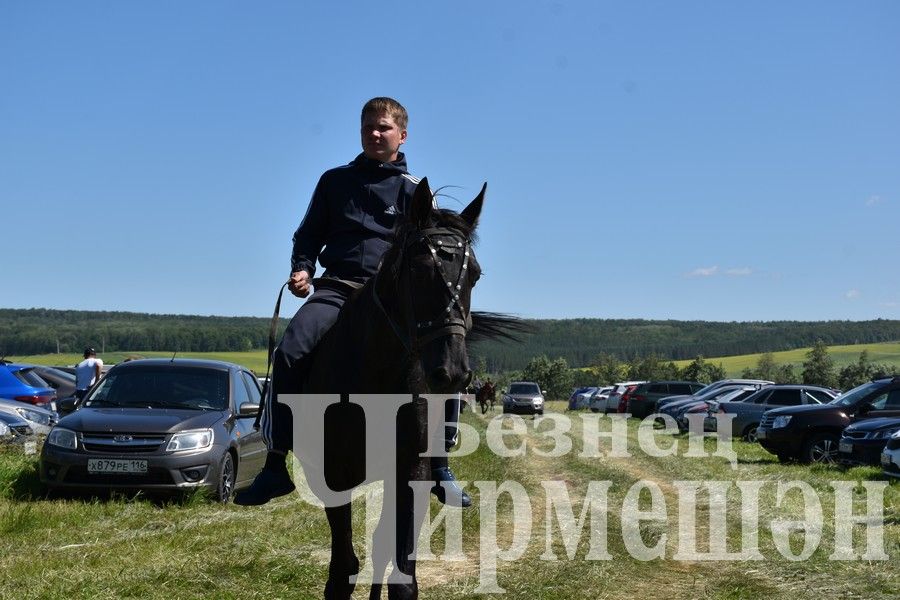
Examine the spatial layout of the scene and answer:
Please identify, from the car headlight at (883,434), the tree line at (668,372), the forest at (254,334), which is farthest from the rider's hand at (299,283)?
the tree line at (668,372)

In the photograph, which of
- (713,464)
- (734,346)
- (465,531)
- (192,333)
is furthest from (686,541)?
(734,346)

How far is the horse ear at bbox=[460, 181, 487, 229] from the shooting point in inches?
185

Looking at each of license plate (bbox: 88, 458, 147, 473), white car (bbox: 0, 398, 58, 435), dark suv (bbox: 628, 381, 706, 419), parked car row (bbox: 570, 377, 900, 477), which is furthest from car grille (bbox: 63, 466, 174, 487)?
dark suv (bbox: 628, 381, 706, 419)

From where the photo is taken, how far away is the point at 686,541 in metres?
8.67

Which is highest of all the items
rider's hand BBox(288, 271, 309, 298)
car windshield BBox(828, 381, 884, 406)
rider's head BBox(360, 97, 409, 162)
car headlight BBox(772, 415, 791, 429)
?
rider's head BBox(360, 97, 409, 162)

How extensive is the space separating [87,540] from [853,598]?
19.8 feet

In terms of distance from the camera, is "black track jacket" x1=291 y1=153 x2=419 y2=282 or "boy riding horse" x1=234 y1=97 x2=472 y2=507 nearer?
"boy riding horse" x1=234 y1=97 x2=472 y2=507

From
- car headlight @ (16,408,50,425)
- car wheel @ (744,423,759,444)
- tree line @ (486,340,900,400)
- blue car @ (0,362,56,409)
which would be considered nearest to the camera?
car headlight @ (16,408,50,425)

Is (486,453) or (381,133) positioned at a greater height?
(381,133)

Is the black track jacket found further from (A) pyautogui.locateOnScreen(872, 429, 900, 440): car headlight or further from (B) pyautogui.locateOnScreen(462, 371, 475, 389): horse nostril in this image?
(A) pyautogui.locateOnScreen(872, 429, 900, 440): car headlight

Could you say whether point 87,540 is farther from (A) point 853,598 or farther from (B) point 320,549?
(A) point 853,598

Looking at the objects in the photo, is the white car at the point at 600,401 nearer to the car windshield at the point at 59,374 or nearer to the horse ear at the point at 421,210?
the car windshield at the point at 59,374

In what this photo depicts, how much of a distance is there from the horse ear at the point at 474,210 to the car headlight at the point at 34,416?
40.0 ft

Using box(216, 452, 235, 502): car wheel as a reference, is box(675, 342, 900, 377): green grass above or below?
above
